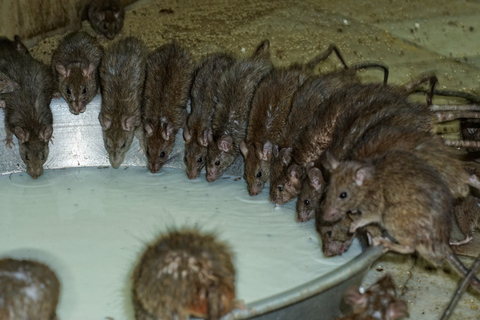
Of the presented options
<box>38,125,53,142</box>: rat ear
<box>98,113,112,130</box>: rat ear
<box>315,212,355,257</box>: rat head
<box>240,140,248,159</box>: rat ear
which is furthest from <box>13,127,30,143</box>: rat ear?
<box>315,212,355,257</box>: rat head

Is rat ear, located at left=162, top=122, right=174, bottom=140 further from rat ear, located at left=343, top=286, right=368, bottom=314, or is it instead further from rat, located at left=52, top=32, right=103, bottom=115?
rat ear, located at left=343, top=286, right=368, bottom=314

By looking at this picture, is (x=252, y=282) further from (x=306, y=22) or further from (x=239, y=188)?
(x=306, y=22)

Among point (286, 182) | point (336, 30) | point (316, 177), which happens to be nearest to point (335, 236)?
point (316, 177)

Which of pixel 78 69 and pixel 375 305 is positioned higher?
pixel 78 69

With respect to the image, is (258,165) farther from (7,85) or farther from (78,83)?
(7,85)

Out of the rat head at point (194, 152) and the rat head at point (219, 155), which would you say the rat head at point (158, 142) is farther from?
the rat head at point (219, 155)

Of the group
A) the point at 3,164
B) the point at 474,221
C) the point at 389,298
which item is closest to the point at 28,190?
the point at 3,164
